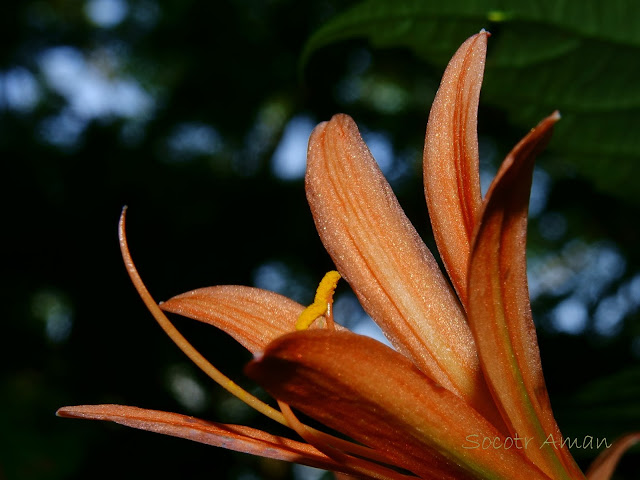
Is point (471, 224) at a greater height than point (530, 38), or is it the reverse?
point (530, 38)

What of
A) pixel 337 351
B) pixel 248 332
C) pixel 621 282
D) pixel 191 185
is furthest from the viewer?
pixel 191 185

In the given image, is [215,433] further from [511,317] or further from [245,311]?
[511,317]

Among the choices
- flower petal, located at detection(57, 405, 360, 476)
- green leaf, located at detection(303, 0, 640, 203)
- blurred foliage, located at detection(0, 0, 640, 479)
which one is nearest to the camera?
flower petal, located at detection(57, 405, 360, 476)

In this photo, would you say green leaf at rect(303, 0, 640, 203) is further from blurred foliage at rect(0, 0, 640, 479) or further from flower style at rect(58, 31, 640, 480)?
blurred foliage at rect(0, 0, 640, 479)

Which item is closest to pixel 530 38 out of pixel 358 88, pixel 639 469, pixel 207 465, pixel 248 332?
pixel 248 332

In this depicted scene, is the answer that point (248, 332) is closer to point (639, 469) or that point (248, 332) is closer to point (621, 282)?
point (639, 469)

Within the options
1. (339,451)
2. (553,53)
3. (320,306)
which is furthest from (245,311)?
(553,53)

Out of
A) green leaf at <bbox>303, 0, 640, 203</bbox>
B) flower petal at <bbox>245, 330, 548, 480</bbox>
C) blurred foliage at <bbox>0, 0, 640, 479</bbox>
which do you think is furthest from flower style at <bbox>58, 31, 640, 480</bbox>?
blurred foliage at <bbox>0, 0, 640, 479</bbox>
